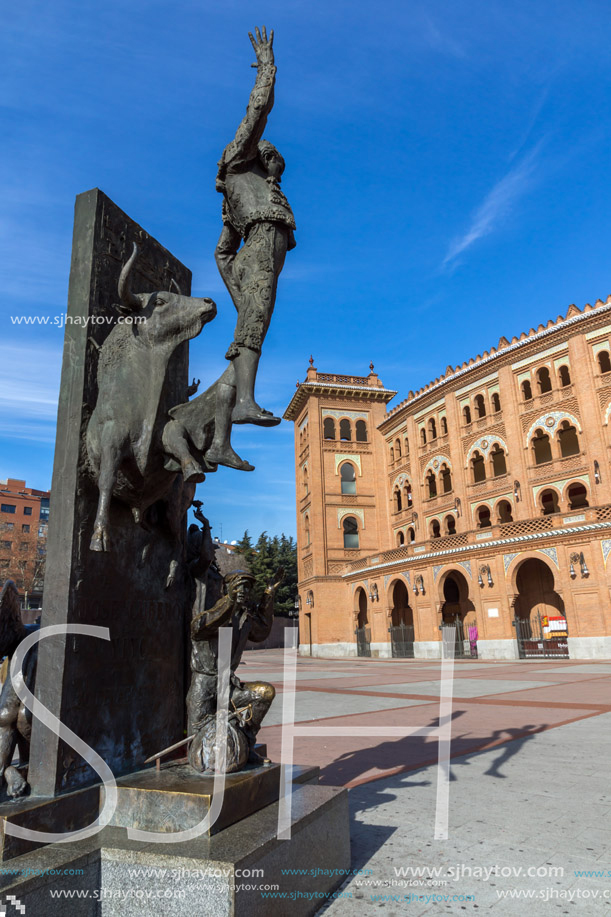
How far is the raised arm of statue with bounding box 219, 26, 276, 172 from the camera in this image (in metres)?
2.72

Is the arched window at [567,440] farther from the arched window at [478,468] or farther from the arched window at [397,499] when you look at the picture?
the arched window at [397,499]

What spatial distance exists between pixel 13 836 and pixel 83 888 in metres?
0.35

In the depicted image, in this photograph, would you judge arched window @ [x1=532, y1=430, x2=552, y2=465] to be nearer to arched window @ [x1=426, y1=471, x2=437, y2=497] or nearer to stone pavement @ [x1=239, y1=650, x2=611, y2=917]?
arched window @ [x1=426, y1=471, x2=437, y2=497]

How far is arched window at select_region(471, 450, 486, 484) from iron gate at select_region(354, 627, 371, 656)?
11.6 metres

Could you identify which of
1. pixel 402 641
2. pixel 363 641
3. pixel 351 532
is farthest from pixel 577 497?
pixel 363 641

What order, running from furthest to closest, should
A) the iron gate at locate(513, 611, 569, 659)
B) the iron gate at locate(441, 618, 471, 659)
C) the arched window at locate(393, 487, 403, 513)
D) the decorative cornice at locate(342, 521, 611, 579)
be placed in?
the arched window at locate(393, 487, 403, 513), the iron gate at locate(441, 618, 471, 659), the iron gate at locate(513, 611, 569, 659), the decorative cornice at locate(342, 521, 611, 579)

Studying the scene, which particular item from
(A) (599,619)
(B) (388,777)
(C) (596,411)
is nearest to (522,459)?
(C) (596,411)

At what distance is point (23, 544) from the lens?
43.9 feet

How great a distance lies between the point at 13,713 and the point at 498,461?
32.6 metres

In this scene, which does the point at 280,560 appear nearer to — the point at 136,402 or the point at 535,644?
the point at 535,644

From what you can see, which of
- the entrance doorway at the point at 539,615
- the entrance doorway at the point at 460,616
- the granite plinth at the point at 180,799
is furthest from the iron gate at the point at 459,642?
the granite plinth at the point at 180,799

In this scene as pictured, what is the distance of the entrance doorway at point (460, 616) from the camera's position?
1156 inches

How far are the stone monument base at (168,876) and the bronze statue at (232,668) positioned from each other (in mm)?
392

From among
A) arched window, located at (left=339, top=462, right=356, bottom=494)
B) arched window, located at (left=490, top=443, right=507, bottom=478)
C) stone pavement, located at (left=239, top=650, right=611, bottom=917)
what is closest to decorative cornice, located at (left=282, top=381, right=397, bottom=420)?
arched window, located at (left=339, top=462, right=356, bottom=494)
